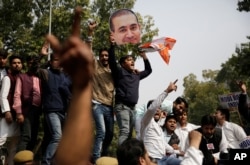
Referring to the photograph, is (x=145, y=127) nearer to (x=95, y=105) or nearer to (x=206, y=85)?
(x=95, y=105)

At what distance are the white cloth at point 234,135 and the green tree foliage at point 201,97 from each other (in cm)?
6426

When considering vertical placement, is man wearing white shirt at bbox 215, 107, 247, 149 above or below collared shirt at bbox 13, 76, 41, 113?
below

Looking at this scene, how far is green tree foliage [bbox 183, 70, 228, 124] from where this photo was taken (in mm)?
73000

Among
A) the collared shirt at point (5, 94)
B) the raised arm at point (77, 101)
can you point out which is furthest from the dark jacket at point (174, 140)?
the raised arm at point (77, 101)

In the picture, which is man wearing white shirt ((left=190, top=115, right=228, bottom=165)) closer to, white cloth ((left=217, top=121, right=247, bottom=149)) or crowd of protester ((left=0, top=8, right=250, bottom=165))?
→ crowd of protester ((left=0, top=8, right=250, bottom=165))

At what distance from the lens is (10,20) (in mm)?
24703

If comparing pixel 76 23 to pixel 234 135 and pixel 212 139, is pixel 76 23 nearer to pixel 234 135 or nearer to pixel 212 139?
pixel 212 139

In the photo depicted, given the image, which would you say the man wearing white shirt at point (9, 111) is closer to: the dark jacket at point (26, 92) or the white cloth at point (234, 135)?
the dark jacket at point (26, 92)

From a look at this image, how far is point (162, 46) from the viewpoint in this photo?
27.4 ft

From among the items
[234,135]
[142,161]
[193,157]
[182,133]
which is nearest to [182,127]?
[182,133]

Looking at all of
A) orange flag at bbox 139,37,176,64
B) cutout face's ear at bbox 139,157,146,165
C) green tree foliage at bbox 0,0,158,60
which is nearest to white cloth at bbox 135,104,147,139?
orange flag at bbox 139,37,176,64

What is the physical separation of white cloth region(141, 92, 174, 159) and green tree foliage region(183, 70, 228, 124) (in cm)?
6506

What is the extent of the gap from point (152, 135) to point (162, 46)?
111 inches

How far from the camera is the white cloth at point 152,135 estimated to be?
5782 mm
